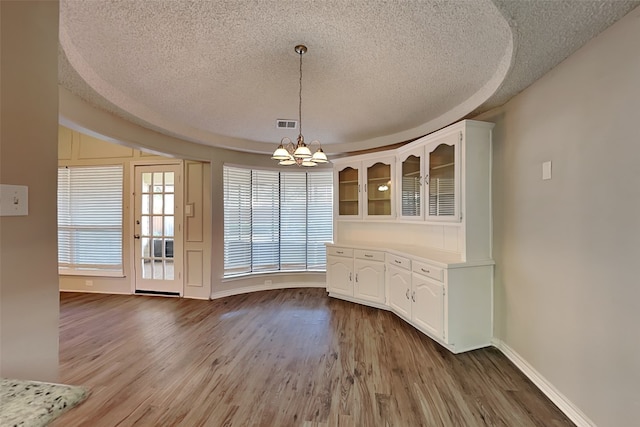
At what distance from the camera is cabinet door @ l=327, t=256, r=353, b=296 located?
14.0 ft

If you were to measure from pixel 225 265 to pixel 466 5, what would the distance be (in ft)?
14.3

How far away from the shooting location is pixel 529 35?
1672 mm

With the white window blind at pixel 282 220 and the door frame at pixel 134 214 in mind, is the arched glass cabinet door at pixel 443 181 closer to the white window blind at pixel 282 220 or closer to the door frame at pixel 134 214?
the white window blind at pixel 282 220

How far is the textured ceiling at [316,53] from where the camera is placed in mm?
1615

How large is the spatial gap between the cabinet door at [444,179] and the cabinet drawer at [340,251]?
4.35 ft

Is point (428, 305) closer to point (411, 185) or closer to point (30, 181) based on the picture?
point (411, 185)

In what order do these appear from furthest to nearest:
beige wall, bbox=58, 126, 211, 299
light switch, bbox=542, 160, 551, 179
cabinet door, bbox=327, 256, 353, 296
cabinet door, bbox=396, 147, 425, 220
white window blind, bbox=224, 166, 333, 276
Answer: white window blind, bbox=224, 166, 333, 276 < beige wall, bbox=58, 126, 211, 299 < cabinet door, bbox=327, 256, 353, 296 < cabinet door, bbox=396, 147, 425, 220 < light switch, bbox=542, 160, 551, 179

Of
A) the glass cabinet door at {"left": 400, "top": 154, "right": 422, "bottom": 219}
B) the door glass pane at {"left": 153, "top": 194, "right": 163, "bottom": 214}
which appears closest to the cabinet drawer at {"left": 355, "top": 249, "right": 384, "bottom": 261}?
the glass cabinet door at {"left": 400, "top": 154, "right": 422, "bottom": 219}

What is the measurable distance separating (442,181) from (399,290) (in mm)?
1408

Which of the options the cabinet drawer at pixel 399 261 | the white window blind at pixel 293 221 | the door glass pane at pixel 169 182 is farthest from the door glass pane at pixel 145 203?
the cabinet drawer at pixel 399 261

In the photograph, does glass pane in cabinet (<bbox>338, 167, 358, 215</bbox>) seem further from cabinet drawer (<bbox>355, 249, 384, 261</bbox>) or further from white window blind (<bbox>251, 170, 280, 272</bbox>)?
white window blind (<bbox>251, 170, 280, 272</bbox>)

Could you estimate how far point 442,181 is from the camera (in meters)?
3.18

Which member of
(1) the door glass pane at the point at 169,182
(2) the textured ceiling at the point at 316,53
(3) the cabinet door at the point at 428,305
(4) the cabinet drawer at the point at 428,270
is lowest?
(3) the cabinet door at the point at 428,305

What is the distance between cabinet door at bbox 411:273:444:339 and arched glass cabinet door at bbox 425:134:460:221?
0.72 m
